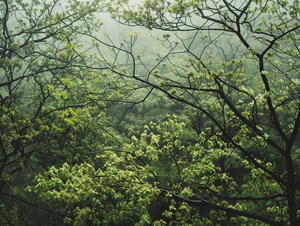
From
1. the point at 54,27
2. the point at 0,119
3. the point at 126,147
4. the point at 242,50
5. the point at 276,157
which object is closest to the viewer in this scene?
the point at 126,147

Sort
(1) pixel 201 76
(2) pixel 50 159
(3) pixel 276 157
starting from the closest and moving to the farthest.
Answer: (1) pixel 201 76
(2) pixel 50 159
(3) pixel 276 157

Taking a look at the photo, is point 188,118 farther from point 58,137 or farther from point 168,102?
point 58,137

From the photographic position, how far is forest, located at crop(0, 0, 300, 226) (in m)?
5.93

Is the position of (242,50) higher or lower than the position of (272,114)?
higher

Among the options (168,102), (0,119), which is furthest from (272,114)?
(168,102)

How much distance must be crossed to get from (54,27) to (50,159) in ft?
15.6

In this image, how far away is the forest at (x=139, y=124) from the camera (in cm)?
593

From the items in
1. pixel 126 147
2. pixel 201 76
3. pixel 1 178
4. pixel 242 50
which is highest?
pixel 242 50

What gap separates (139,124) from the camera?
18000 millimetres

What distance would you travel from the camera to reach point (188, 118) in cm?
1631

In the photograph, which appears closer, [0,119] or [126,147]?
[126,147]

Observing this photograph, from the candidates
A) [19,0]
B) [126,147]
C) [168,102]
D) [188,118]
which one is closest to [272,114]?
[126,147]

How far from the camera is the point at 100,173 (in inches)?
238

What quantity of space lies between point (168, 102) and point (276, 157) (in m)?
6.44
